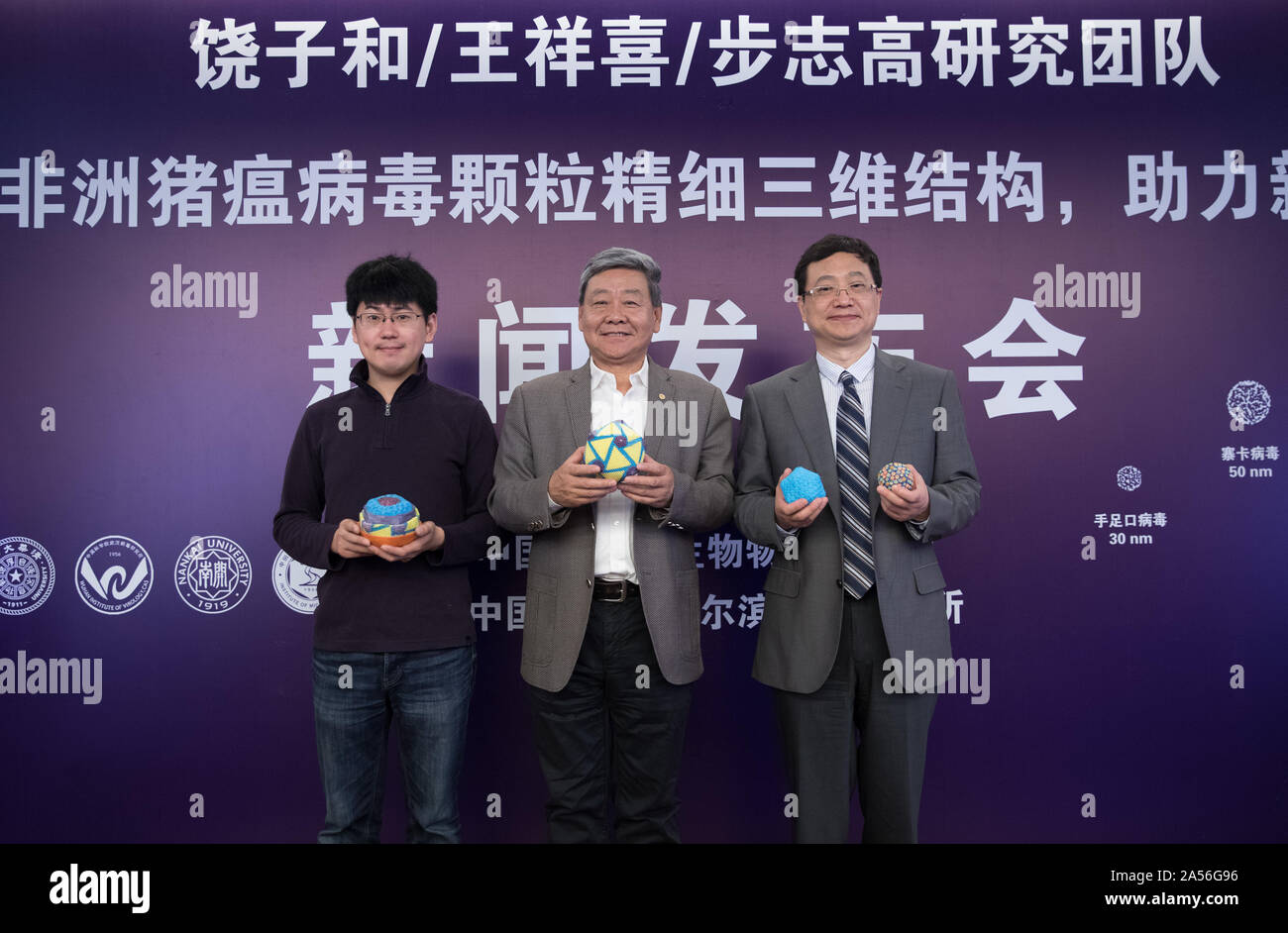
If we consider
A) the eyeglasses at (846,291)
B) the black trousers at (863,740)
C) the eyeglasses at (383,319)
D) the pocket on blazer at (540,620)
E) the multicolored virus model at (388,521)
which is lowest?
the black trousers at (863,740)

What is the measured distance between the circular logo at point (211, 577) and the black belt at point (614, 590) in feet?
4.81

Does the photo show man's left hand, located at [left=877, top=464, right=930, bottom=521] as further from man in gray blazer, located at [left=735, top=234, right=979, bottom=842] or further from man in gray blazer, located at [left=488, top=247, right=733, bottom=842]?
man in gray blazer, located at [left=488, top=247, right=733, bottom=842]

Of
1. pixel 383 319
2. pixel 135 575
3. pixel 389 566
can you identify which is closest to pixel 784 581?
pixel 389 566

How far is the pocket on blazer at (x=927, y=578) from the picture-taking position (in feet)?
8.29

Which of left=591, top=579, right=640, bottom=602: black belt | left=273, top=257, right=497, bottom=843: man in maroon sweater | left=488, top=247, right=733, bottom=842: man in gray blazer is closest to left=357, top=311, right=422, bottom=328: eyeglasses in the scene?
left=273, top=257, right=497, bottom=843: man in maroon sweater

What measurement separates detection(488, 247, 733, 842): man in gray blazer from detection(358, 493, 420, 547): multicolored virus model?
254 mm

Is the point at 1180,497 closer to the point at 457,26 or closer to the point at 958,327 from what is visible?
the point at 958,327

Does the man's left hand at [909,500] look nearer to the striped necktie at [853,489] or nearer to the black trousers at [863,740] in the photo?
the striped necktie at [853,489]

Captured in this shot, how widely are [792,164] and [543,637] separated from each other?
1939mm

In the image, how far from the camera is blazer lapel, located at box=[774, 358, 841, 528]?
2578 mm

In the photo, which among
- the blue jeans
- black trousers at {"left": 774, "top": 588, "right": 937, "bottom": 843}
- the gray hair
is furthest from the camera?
the gray hair

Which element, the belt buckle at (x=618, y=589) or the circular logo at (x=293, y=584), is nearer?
the belt buckle at (x=618, y=589)

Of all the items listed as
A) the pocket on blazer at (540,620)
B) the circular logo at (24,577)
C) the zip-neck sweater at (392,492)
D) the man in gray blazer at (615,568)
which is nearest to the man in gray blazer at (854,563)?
the man in gray blazer at (615,568)

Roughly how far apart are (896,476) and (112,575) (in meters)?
2.76
